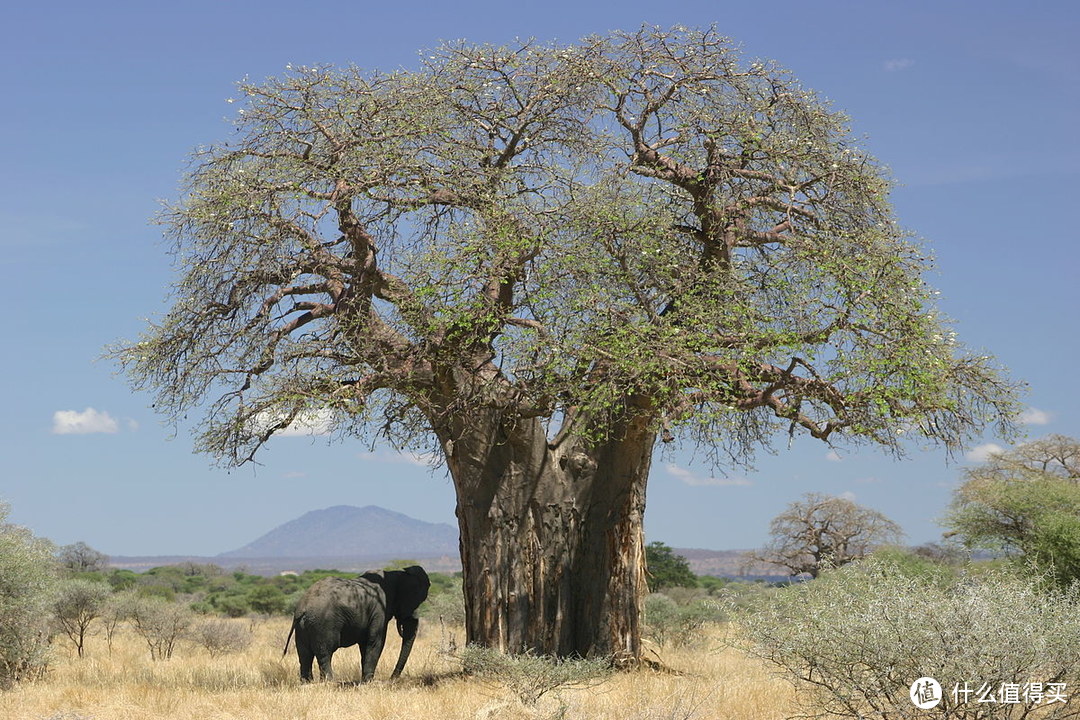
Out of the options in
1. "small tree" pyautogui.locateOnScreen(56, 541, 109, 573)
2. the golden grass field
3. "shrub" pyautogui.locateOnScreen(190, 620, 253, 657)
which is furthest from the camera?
"small tree" pyautogui.locateOnScreen(56, 541, 109, 573)

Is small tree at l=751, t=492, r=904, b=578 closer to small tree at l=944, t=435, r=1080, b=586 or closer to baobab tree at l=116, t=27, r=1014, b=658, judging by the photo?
small tree at l=944, t=435, r=1080, b=586

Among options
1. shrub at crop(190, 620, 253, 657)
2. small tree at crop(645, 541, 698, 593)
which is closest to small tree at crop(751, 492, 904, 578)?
small tree at crop(645, 541, 698, 593)

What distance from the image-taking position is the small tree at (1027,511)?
19188 mm

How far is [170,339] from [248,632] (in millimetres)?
12317

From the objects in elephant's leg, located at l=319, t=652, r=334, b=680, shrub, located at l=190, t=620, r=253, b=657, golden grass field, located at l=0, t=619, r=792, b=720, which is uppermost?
elephant's leg, located at l=319, t=652, r=334, b=680

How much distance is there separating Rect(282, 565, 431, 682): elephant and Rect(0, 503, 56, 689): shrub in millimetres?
3839

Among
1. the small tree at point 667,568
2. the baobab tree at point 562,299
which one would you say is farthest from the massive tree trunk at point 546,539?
the small tree at point 667,568

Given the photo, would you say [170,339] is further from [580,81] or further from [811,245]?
[811,245]

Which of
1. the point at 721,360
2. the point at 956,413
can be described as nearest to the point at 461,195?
the point at 721,360

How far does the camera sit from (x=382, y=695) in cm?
1246

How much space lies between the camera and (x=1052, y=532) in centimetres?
1947

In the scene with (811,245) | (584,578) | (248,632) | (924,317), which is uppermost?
(811,245)

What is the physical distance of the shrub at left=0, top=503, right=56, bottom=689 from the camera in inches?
592
